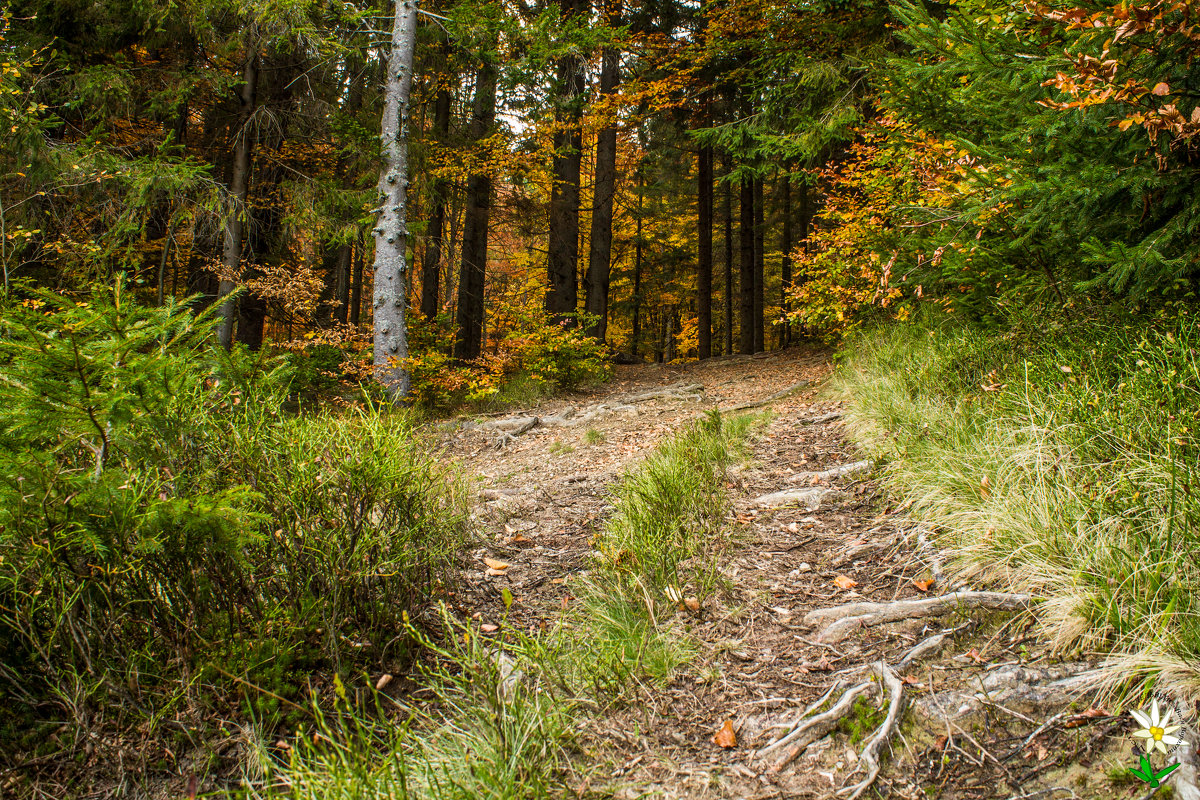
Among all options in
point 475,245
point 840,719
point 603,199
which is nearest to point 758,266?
point 603,199

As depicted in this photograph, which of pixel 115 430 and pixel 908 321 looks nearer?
pixel 115 430

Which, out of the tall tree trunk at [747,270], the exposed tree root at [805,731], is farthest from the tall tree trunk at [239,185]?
the tall tree trunk at [747,270]

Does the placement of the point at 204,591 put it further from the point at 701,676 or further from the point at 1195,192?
the point at 1195,192

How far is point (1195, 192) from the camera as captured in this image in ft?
8.10

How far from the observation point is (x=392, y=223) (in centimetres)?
701

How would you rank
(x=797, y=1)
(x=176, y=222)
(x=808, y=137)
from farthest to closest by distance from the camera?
(x=797, y=1), (x=808, y=137), (x=176, y=222)

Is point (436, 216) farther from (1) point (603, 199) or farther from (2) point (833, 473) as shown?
(2) point (833, 473)

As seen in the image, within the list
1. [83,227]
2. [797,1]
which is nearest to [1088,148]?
[797,1]

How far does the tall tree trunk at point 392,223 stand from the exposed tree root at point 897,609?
5.95m

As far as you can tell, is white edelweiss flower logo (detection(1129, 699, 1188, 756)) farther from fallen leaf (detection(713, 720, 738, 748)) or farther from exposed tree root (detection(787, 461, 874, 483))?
exposed tree root (detection(787, 461, 874, 483))

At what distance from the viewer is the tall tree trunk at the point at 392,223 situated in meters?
7.00

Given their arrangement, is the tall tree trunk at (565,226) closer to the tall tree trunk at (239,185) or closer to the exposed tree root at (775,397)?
the exposed tree root at (775,397)

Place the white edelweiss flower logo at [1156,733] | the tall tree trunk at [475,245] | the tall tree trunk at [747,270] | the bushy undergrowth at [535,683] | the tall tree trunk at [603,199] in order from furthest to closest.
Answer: the tall tree trunk at [747,270] < the tall tree trunk at [603,199] < the tall tree trunk at [475,245] < the bushy undergrowth at [535,683] < the white edelweiss flower logo at [1156,733]

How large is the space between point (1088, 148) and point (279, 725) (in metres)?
4.48
